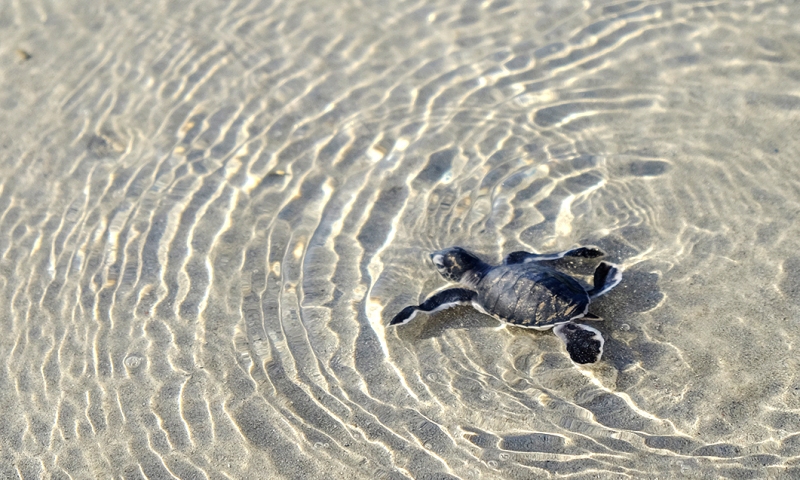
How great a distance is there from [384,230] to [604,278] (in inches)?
49.8

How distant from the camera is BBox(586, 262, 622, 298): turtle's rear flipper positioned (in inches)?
132

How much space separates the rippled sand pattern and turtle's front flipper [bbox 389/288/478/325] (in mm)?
66

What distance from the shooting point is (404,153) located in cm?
441

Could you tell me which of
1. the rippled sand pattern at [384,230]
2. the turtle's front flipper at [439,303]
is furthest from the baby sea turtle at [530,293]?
the rippled sand pattern at [384,230]

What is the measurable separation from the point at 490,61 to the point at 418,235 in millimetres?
1810

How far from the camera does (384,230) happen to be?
12.8ft

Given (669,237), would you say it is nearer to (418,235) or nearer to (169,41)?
(418,235)

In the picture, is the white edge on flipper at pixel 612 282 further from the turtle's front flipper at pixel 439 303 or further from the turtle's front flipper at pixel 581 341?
the turtle's front flipper at pixel 439 303

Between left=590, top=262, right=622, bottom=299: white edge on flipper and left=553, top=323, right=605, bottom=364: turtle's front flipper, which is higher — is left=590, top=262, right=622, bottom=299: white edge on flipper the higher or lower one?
the lower one

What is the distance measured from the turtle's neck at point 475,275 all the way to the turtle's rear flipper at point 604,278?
0.53m

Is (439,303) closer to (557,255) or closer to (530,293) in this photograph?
(530,293)

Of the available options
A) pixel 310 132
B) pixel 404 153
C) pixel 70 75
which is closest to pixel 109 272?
pixel 310 132

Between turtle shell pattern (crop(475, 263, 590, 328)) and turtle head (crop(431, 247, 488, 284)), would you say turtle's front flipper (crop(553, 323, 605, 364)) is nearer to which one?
turtle shell pattern (crop(475, 263, 590, 328))

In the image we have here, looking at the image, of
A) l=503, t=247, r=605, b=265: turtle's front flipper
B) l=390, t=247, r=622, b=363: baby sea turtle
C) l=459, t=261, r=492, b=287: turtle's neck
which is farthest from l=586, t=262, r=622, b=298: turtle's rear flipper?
l=459, t=261, r=492, b=287: turtle's neck
